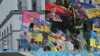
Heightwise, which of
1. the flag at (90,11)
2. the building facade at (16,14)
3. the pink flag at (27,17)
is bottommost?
the building facade at (16,14)

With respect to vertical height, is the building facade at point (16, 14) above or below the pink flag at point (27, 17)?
below

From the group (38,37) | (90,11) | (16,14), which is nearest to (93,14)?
(90,11)

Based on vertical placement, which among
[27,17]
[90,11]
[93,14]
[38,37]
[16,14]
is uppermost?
[90,11]

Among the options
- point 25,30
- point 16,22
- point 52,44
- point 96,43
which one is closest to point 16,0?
point 16,22

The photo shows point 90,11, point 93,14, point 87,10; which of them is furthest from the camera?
point 87,10

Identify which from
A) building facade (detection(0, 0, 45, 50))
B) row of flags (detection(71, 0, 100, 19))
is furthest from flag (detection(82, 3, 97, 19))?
building facade (detection(0, 0, 45, 50))

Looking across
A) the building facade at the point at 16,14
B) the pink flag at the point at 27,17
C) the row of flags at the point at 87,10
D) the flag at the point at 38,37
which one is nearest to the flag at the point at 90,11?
→ the row of flags at the point at 87,10

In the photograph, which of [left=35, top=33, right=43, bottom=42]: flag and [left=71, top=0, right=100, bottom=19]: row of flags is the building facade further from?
[left=71, top=0, right=100, bottom=19]: row of flags

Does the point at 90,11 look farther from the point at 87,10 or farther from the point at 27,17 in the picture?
the point at 27,17

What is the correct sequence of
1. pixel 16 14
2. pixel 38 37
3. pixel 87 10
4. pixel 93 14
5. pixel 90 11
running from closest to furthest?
pixel 93 14 → pixel 90 11 → pixel 87 10 → pixel 38 37 → pixel 16 14

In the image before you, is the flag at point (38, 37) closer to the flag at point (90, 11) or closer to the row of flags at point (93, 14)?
the row of flags at point (93, 14)

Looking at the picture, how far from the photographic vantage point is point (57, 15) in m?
52.0

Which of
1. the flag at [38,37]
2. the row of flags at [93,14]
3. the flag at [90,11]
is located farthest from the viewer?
the flag at [38,37]

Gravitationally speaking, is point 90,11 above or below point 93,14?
above
